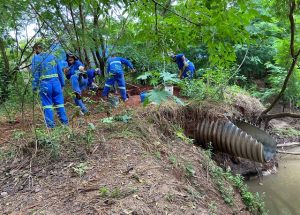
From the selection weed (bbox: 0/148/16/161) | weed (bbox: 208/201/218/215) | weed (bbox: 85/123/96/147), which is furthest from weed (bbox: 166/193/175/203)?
weed (bbox: 0/148/16/161)

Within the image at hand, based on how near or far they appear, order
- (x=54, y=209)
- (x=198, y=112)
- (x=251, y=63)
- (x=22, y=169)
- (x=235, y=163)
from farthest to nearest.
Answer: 1. (x=251, y=63)
2. (x=235, y=163)
3. (x=198, y=112)
4. (x=22, y=169)
5. (x=54, y=209)

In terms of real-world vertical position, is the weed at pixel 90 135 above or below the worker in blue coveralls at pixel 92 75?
below

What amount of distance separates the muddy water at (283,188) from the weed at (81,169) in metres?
4.16

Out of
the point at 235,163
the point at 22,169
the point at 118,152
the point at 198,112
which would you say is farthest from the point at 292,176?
the point at 22,169

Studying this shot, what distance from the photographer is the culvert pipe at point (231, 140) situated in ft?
22.6

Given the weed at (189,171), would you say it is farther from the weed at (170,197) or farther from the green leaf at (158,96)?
the green leaf at (158,96)

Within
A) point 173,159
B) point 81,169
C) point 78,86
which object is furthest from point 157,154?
point 78,86

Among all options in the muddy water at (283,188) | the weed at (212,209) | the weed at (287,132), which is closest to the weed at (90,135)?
the weed at (212,209)

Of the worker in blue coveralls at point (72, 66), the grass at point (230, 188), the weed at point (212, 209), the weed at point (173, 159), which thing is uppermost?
the worker in blue coveralls at point (72, 66)

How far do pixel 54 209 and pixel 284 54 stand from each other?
6293 millimetres

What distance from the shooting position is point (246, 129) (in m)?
8.11

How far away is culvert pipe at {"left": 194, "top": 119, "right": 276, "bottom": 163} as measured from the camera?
690cm

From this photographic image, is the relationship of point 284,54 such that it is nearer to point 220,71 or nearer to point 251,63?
point 220,71

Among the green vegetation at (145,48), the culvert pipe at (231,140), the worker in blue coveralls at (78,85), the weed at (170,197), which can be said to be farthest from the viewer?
the culvert pipe at (231,140)
